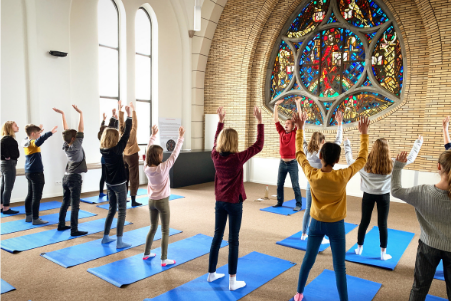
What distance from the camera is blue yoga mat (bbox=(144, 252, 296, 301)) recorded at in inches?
116

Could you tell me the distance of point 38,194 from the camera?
4762mm

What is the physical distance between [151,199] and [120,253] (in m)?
0.94

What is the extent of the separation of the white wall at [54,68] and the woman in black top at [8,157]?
902 mm

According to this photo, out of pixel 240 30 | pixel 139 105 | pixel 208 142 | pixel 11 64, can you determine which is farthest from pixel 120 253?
pixel 240 30

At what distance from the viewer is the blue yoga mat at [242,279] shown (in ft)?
9.64

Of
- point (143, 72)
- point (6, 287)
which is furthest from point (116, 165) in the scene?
point (143, 72)

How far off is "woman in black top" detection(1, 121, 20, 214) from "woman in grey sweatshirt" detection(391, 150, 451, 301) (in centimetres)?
499

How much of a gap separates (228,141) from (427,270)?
166 cm

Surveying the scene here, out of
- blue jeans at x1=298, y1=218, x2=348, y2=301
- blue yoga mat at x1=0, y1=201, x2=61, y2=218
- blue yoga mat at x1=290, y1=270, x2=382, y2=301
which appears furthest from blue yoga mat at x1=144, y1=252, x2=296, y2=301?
blue yoga mat at x1=0, y1=201, x2=61, y2=218

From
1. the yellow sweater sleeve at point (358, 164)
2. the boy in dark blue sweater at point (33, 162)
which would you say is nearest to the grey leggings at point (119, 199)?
the boy in dark blue sweater at point (33, 162)

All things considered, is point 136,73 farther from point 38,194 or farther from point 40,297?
point 40,297

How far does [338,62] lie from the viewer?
7738 millimetres

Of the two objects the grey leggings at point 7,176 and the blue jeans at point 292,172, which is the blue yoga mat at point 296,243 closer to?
the blue jeans at point 292,172

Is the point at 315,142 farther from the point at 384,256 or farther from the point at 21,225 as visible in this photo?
the point at 21,225
